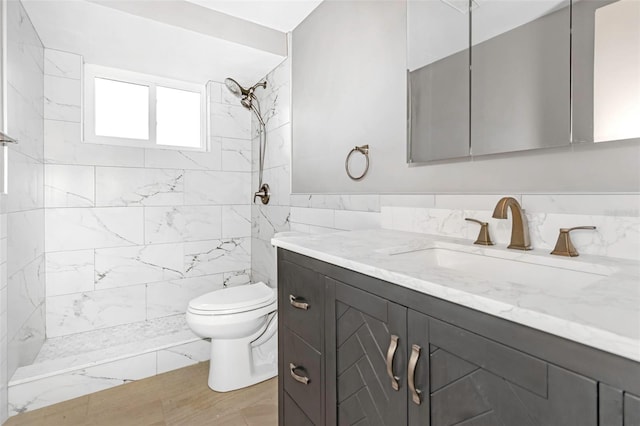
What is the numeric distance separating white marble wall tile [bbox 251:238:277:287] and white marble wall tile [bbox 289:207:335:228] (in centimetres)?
47

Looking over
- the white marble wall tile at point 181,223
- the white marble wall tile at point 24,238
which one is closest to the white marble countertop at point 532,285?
the white marble wall tile at point 24,238

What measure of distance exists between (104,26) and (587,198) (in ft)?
8.88

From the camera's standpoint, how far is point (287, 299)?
1240 mm

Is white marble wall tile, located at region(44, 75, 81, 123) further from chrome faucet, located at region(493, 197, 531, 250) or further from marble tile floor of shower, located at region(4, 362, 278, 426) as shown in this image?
chrome faucet, located at region(493, 197, 531, 250)

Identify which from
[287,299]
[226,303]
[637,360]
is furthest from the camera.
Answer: [226,303]

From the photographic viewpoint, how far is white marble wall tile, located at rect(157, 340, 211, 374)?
7.30 ft

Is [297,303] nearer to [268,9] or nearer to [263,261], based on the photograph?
[263,261]

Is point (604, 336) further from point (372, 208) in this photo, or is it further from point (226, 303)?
point (226, 303)

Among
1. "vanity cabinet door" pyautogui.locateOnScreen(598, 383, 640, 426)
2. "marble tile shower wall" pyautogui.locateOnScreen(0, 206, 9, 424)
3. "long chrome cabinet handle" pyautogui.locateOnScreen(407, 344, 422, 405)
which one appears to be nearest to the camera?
"vanity cabinet door" pyautogui.locateOnScreen(598, 383, 640, 426)

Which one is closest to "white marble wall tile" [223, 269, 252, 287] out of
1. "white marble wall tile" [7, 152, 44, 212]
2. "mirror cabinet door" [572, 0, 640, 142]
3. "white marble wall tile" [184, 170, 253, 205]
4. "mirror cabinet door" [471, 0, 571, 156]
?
"white marble wall tile" [184, 170, 253, 205]

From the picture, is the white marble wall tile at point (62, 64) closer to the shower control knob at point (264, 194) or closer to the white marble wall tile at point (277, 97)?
the white marble wall tile at point (277, 97)

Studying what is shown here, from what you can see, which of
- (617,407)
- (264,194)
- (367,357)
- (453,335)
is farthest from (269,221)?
(617,407)

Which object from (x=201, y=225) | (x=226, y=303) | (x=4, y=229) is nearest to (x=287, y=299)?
(x=226, y=303)

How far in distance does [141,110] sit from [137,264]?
4.36 feet
